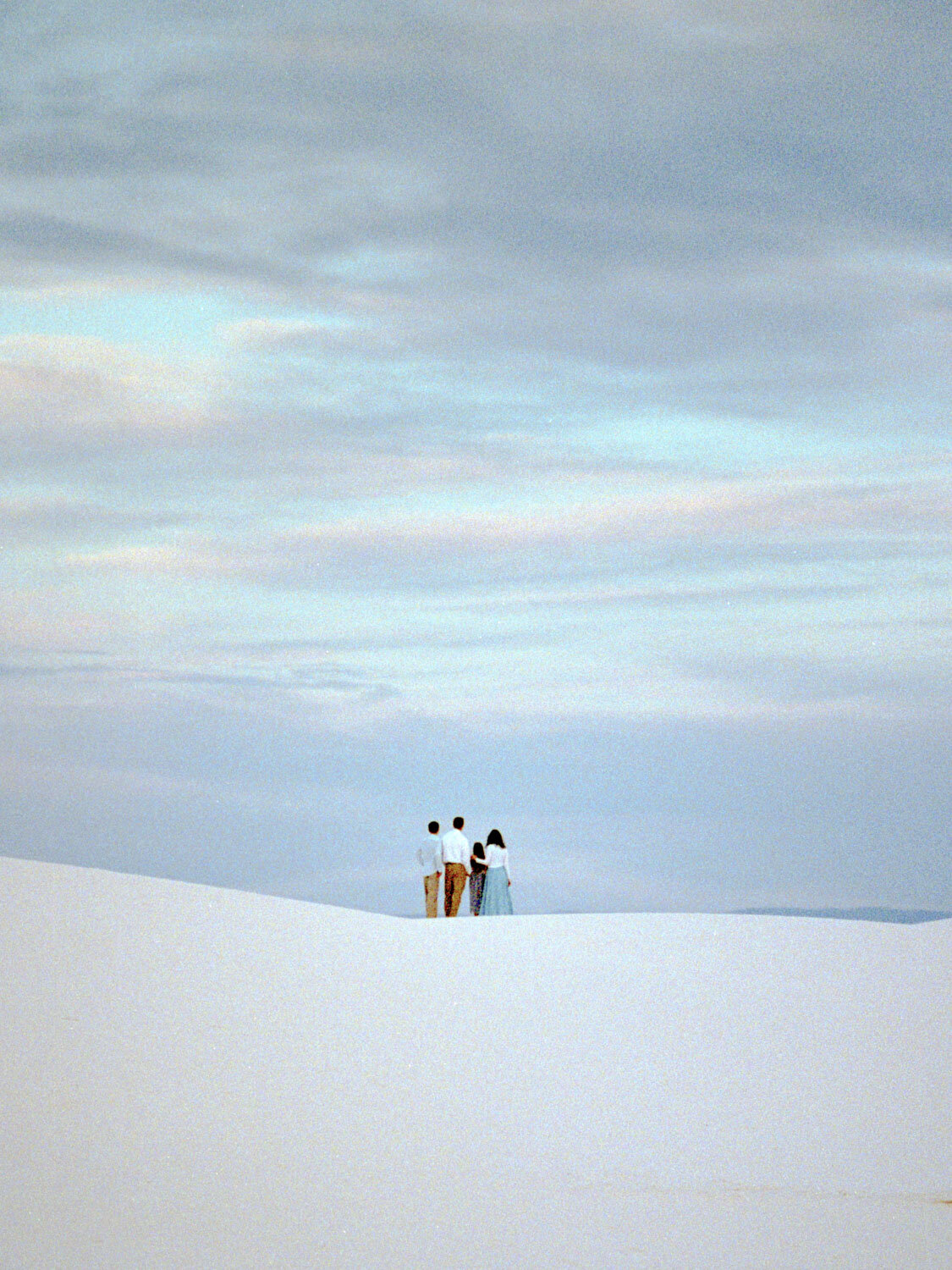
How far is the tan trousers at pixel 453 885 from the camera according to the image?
21938mm

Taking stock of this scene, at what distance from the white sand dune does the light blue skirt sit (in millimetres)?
4012

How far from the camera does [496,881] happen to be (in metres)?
22.1

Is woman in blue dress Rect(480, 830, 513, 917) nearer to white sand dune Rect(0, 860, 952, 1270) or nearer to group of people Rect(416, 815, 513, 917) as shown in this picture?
group of people Rect(416, 815, 513, 917)

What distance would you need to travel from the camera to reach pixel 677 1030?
1334 centimetres

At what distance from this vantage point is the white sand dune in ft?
27.8

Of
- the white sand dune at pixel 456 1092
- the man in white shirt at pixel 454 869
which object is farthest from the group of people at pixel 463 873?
the white sand dune at pixel 456 1092

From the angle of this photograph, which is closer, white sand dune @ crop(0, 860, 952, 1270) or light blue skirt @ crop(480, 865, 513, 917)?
white sand dune @ crop(0, 860, 952, 1270)

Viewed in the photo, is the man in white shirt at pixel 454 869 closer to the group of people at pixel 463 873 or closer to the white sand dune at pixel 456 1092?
the group of people at pixel 463 873

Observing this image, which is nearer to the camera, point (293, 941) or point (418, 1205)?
point (418, 1205)

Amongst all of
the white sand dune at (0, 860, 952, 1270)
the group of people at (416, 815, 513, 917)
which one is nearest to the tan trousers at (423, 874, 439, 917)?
the group of people at (416, 815, 513, 917)

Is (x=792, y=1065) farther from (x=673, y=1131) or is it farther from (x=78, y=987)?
(x=78, y=987)

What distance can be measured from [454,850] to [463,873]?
32cm

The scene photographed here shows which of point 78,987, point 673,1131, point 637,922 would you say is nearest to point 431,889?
point 637,922

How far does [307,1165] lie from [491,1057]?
3.02 meters
